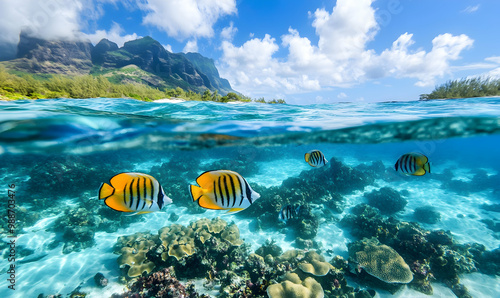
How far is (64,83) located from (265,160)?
17418 mm

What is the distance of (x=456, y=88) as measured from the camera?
1311cm

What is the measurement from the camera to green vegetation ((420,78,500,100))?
1160cm

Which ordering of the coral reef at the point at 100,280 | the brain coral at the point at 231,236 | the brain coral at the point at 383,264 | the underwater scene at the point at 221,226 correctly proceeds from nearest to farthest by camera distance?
the underwater scene at the point at 221,226 < the coral reef at the point at 100,280 < the brain coral at the point at 383,264 < the brain coral at the point at 231,236

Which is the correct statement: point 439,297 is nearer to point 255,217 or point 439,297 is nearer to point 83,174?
point 255,217

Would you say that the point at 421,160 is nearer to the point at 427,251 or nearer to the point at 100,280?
the point at 427,251

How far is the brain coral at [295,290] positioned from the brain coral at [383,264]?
2294 mm

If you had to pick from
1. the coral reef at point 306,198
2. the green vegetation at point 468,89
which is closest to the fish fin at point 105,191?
the coral reef at point 306,198

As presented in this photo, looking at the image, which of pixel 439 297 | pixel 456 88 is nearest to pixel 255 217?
pixel 439 297

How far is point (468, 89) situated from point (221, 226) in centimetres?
1744

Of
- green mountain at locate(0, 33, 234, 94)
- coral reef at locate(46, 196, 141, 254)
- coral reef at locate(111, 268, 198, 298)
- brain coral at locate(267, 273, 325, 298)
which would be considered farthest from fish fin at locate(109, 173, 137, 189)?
green mountain at locate(0, 33, 234, 94)

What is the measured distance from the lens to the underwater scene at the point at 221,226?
201 inches

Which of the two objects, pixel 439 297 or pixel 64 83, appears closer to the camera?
pixel 439 297

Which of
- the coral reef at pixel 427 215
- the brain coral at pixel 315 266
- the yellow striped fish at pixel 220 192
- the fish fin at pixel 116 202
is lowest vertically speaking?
the coral reef at pixel 427 215

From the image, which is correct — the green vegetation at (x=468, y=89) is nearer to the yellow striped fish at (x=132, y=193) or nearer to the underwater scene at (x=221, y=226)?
the underwater scene at (x=221, y=226)
